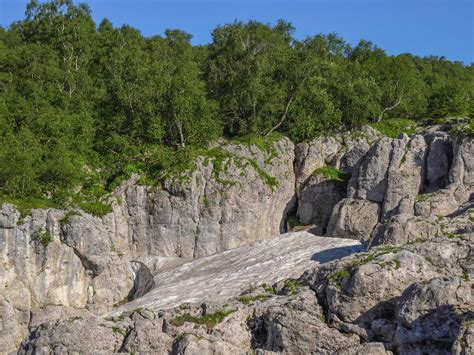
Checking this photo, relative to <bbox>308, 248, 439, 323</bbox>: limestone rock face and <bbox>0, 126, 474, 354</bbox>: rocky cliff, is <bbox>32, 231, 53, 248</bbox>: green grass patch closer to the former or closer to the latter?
Answer: <bbox>0, 126, 474, 354</bbox>: rocky cliff

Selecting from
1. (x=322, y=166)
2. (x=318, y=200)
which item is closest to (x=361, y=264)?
(x=318, y=200)

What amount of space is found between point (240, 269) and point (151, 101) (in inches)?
678

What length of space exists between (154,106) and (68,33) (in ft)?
52.4

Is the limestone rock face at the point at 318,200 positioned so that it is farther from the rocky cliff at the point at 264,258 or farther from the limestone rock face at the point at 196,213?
the limestone rock face at the point at 196,213

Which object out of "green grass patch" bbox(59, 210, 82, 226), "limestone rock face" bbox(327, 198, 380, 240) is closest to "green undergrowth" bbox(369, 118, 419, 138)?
"limestone rock face" bbox(327, 198, 380, 240)

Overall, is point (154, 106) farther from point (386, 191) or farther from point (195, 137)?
point (386, 191)

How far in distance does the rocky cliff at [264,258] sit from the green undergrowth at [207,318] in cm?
6

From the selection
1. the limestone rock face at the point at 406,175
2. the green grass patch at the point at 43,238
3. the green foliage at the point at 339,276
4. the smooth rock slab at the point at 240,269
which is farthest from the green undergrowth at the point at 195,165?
the green foliage at the point at 339,276

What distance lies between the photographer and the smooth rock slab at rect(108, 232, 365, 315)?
107ft

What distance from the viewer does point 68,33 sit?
194ft

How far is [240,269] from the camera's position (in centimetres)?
3603

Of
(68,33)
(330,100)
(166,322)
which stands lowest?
(166,322)

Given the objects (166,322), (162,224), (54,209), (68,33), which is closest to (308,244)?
(162,224)

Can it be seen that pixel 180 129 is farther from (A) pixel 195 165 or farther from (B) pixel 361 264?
(B) pixel 361 264
